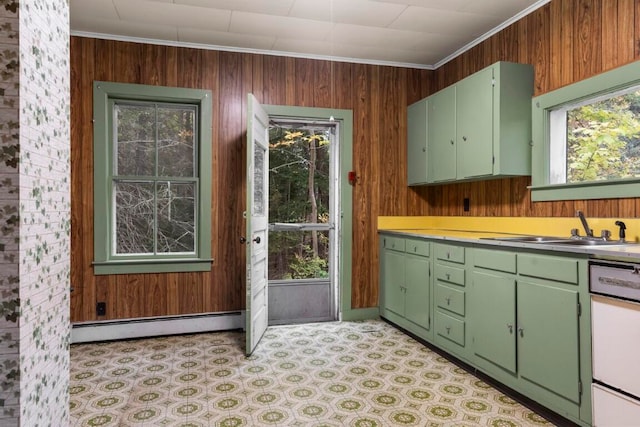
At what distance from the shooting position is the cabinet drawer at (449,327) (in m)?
3.08

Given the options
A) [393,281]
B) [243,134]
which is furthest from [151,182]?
[393,281]

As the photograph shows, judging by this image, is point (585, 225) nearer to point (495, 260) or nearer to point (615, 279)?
point (495, 260)

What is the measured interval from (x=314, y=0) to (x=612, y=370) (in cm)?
297

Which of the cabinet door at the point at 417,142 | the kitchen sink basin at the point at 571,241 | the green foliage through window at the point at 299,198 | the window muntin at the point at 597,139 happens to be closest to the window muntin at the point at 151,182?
the green foliage through window at the point at 299,198

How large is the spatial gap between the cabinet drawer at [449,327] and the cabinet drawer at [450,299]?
0.07 metres

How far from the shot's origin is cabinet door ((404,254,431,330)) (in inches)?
139

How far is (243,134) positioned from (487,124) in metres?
2.22

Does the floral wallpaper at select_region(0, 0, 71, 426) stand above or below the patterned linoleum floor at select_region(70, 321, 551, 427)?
above

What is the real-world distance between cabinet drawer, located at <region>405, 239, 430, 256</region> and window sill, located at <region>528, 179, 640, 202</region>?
887 millimetres

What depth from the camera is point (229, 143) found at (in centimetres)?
408

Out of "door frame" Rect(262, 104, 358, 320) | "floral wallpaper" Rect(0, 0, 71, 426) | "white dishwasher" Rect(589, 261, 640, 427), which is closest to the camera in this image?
"floral wallpaper" Rect(0, 0, 71, 426)

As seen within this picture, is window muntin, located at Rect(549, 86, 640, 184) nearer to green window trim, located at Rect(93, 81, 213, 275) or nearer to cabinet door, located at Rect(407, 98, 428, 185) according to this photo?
cabinet door, located at Rect(407, 98, 428, 185)

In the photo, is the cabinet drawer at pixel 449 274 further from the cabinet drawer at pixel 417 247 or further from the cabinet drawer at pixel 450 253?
Result: the cabinet drawer at pixel 417 247

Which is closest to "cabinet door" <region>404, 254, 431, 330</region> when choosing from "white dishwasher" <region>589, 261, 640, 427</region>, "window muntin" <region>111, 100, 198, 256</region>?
"white dishwasher" <region>589, 261, 640, 427</region>
